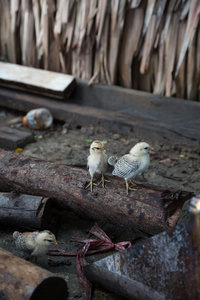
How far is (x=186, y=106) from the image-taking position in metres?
5.64

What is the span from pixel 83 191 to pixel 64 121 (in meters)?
2.92

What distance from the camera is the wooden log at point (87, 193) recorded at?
3.32 m

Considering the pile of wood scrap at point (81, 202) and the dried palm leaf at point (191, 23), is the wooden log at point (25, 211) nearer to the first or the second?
the pile of wood scrap at point (81, 202)

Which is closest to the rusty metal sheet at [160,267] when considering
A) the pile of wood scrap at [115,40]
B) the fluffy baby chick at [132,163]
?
the fluffy baby chick at [132,163]

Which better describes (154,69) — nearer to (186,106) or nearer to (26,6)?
(186,106)

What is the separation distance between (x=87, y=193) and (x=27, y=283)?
1.15 m

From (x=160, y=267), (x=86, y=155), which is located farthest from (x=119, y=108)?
(x=160, y=267)

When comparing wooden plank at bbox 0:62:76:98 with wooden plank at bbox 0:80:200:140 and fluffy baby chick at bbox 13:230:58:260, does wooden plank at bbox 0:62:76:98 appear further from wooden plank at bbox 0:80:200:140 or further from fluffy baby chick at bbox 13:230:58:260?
fluffy baby chick at bbox 13:230:58:260

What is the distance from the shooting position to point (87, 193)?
361cm

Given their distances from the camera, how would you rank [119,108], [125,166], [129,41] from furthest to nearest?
1. [119,108]
2. [129,41]
3. [125,166]

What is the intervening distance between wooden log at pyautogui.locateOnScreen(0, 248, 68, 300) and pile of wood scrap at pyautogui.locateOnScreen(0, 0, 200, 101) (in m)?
3.75

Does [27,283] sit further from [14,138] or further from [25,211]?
[14,138]

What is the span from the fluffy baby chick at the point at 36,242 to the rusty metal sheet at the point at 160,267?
0.47 m

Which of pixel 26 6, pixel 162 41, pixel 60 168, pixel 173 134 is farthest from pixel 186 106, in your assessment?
pixel 26 6
